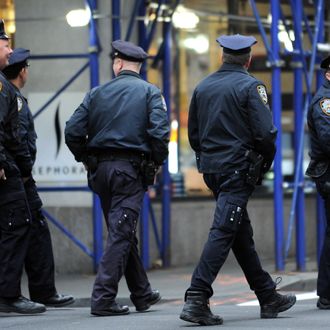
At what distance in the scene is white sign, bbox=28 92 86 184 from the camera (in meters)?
13.1

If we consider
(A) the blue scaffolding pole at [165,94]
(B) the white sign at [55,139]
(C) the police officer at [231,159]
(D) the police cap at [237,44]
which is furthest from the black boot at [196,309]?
(B) the white sign at [55,139]

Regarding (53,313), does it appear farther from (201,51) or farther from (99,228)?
(201,51)

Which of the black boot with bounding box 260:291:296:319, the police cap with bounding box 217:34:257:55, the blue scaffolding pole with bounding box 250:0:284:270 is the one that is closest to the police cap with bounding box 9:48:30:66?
the police cap with bounding box 217:34:257:55

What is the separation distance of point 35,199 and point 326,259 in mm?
2110

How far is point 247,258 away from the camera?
26.2ft

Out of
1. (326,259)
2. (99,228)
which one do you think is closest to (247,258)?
(326,259)

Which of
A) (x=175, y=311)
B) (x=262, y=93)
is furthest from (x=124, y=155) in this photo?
(x=175, y=311)

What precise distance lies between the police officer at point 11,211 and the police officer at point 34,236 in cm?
45

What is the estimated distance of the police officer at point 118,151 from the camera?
27.2 feet

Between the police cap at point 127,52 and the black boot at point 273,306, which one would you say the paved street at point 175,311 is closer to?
the black boot at point 273,306

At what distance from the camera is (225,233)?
25.5 ft

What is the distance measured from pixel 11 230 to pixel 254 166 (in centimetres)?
171

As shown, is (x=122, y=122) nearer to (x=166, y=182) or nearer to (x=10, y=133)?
(x=10, y=133)

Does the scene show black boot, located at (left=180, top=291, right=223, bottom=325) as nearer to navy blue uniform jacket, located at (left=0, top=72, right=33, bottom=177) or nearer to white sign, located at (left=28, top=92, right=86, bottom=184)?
navy blue uniform jacket, located at (left=0, top=72, right=33, bottom=177)
